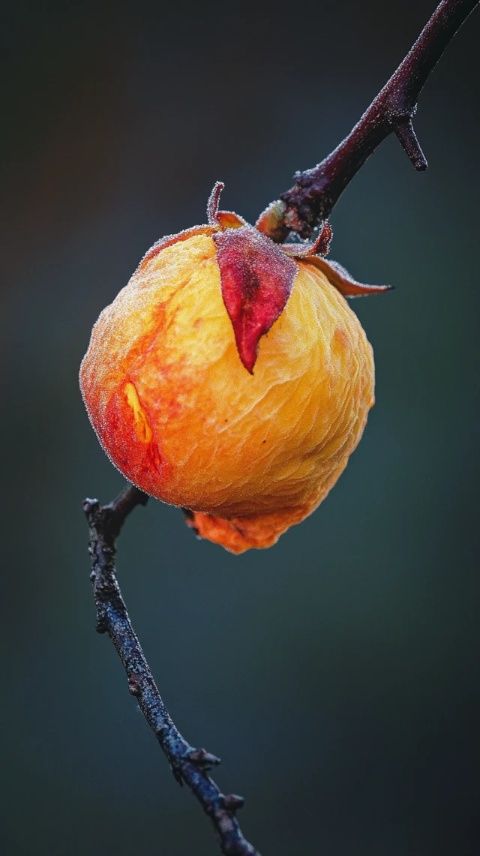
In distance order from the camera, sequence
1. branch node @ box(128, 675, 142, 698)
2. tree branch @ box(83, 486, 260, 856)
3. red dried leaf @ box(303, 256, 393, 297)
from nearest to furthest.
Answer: tree branch @ box(83, 486, 260, 856)
branch node @ box(128, 675, 142, 698)
red dried leaf @ box(303, 256, 393, 297)

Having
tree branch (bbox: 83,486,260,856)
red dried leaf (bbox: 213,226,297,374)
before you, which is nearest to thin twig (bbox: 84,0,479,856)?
tree branch (bbox: 83,486,260,856)

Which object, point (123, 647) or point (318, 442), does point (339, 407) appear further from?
point (123, 647)

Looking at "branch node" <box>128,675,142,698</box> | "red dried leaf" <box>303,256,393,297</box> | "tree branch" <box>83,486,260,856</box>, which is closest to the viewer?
"tree branch" <box>83,486,260,856</box>

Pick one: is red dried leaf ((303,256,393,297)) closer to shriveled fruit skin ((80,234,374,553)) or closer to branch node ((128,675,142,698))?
shriveled fruit skin ((80,234,374,553))

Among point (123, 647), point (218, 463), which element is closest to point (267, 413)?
point (218, 463)

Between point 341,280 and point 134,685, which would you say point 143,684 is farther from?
point 341,280

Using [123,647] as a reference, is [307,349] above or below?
above

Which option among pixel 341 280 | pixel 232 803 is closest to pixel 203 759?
pixel 232 803
